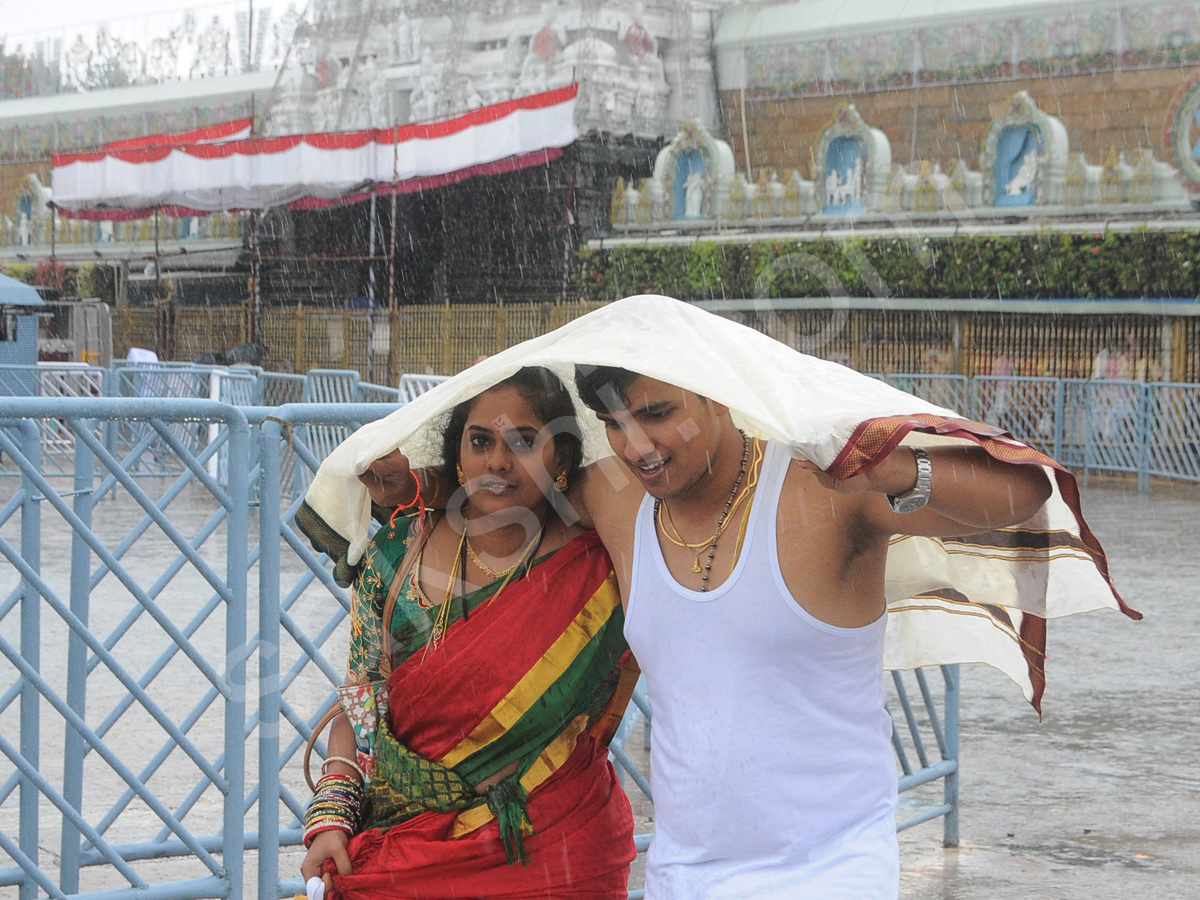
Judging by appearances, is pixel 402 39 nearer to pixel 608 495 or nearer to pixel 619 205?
pixel 619 205

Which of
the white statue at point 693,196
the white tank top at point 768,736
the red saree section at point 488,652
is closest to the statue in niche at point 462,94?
the white statue at point 693,196

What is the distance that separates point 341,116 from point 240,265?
3.63 m

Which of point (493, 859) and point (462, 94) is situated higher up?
point (462, 94)

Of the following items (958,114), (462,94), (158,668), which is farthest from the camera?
(462,94)

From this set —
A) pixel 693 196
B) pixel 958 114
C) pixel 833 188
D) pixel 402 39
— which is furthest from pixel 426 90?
pixel 958 114

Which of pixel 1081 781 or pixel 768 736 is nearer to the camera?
pixel 768 736

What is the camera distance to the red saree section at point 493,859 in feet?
7.79

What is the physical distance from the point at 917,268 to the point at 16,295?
11246mm

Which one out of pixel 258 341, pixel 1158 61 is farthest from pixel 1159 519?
pixel 258 341

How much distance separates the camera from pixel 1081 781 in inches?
204

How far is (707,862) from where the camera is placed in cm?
219

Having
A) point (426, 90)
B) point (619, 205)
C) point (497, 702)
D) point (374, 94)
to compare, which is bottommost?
point (497, 702)

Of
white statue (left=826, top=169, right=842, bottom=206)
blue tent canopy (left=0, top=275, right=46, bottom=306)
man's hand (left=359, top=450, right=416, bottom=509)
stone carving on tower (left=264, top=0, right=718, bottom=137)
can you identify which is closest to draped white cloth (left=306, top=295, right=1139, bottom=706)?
man's hand (left=359, top=450, right=416, bottom=509)

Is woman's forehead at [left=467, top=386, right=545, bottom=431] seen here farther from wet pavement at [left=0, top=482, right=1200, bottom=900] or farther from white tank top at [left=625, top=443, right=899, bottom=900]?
wet pavement at [left=0, top=482, right=1200, bottom=900]
